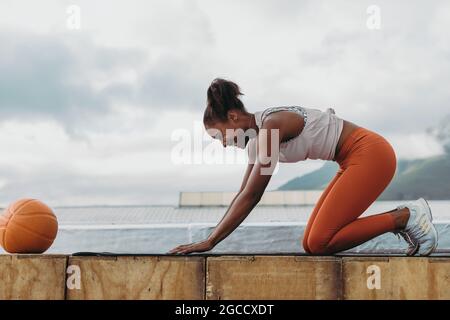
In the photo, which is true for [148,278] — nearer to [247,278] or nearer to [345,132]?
[247,278]

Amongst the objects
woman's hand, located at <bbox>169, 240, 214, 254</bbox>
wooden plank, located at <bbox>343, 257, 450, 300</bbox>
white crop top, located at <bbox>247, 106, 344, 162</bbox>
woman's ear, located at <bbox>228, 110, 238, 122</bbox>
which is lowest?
wooden plank, located at <bbox>343, 257, 450, 300</bbox>

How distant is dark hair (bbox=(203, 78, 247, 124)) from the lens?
2.60 metres

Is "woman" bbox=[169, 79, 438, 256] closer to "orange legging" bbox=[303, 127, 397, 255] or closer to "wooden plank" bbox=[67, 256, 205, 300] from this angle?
"orange legging" bbox=[303, 127, 397, 255]

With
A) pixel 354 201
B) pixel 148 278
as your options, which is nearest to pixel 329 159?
pixel 354 201

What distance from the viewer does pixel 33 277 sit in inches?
82.5

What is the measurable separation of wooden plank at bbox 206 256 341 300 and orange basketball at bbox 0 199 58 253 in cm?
113

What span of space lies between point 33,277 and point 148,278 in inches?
Answer: 16.1

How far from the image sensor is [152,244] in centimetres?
449

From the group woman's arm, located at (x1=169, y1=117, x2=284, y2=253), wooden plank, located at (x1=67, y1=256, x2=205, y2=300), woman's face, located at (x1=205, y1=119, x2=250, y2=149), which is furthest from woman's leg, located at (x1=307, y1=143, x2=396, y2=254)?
wooden plank, located at (x1=67, y1=256, x2=205, y2=300)

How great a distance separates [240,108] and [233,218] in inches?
19.7

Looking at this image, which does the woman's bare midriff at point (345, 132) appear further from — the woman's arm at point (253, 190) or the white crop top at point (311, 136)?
the woman's arm at point (253, 190)

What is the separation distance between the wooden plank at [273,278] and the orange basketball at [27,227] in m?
1.13
